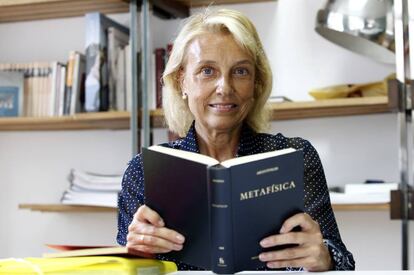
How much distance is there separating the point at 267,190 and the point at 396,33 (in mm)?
1261

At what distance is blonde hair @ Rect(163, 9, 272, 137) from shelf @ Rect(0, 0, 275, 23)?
0.77m

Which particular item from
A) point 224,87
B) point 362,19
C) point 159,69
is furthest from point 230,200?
point 159,69

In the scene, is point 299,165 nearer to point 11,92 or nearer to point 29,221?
point 11,92

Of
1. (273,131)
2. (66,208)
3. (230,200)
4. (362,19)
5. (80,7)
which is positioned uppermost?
(80,7)

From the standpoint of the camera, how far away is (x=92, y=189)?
242cm

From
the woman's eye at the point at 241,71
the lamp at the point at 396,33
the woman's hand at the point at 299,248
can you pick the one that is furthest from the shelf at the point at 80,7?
the woman's hand at the point at 299,248

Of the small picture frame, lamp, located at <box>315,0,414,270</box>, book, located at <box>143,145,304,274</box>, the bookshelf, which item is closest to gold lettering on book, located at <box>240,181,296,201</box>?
book, located at <box>143,145,304,274</box>

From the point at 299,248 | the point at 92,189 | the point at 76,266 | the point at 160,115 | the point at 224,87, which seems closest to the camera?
the point at 76,266

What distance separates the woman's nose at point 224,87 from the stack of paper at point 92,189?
0.98 meters

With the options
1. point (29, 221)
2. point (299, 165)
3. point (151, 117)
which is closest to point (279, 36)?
point (151, 117)

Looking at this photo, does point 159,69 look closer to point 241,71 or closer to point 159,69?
point 159,69

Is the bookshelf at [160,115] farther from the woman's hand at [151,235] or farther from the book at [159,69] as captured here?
the woman's hand at [151,235]

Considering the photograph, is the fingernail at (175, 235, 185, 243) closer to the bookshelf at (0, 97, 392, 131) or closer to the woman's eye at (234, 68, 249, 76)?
the woman's eye at (234, 68, 249, 76)

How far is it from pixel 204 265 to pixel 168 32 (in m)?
1.71
